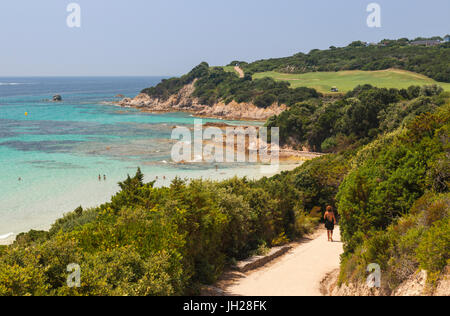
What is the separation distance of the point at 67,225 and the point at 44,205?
15.2 m

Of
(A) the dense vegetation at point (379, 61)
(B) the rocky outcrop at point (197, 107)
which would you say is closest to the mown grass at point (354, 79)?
(A) the dense vegetation at point (379, 61)

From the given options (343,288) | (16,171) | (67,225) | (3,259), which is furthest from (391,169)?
(16,171)

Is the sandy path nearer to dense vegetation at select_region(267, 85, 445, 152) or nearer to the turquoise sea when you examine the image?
the turquoise sea

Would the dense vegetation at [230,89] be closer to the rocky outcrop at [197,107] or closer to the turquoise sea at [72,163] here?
the rocky outcrop at [197,107]

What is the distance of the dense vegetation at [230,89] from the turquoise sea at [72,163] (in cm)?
1894

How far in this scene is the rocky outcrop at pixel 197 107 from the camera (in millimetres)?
90438

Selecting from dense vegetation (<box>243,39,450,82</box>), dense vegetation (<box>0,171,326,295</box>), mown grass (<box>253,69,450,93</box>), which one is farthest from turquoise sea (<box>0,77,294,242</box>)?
dense vegetation (<box>243,39,450,82</box>)

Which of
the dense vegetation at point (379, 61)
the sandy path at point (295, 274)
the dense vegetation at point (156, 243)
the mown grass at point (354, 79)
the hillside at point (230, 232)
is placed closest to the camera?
the dense vegetation at point (156, 243)

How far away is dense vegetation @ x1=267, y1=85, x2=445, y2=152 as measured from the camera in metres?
44.3

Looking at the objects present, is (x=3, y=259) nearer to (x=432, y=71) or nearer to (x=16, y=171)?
(x=16, y=171)

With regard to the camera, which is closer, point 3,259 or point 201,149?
Answer: point 3,259

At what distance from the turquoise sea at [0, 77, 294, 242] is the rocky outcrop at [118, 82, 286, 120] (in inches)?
546

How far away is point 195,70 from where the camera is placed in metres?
130

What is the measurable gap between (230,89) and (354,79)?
30.8m
